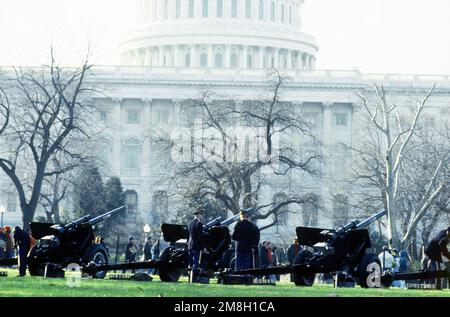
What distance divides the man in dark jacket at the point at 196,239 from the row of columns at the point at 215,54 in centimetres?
11899

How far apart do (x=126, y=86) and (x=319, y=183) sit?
2682 cm

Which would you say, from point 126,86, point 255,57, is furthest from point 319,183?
point 255,57

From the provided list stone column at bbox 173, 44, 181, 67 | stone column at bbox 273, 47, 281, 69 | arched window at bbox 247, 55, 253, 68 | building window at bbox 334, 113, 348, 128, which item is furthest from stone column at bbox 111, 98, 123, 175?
stone column at bbox 273, 47, 281, 69

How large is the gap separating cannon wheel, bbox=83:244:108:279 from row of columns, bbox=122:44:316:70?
11805 cm

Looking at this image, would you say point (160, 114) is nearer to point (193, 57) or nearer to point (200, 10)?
point (193, 57)

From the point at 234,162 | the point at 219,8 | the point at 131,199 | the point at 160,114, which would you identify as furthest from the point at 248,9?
the point at 234,162

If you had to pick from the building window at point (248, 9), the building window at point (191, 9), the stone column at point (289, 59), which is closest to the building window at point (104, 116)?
the stone column at point (289, 59)

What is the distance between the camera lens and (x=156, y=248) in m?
39.5

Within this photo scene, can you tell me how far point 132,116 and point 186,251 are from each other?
97.6 metres

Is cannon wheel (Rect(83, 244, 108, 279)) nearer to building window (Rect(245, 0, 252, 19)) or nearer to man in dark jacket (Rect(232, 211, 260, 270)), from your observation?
man in dark jacket (Rect(232, 211, 260, 270))

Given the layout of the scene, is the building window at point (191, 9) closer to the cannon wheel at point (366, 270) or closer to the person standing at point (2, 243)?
the person standing at point (2, 243)

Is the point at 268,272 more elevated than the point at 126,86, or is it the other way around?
the point at 126,86
